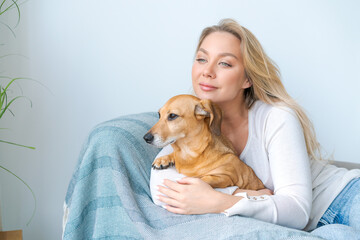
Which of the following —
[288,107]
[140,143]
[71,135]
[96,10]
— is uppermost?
[96,10]

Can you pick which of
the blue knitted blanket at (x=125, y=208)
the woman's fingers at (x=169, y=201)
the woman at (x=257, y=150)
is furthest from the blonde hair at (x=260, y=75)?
the woman's fingers at (x=169, y=201)

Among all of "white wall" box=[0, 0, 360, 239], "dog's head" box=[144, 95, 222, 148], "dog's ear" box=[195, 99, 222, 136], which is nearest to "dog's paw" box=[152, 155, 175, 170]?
"dog's head" box=[144, 95, 222, 148]

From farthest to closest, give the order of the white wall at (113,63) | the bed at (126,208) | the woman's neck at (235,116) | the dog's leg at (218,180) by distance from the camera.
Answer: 1. the white wall at (113,63)
2. the woman's neck at (235,116)
3. the dog's leg at (218,180)
4. the bed at (126,208)

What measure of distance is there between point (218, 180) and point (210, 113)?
0.30m

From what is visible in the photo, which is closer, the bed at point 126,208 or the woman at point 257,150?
the bed at point 126,208

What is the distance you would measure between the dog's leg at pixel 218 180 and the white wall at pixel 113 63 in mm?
1367

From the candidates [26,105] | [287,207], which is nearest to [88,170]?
[287,207]

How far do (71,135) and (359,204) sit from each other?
1.96m

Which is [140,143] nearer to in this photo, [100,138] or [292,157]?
[100,138]

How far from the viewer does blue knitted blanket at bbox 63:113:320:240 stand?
58.9 inches

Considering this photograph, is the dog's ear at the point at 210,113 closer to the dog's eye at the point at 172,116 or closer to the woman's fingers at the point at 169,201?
the dog's eye at the point at 172,116

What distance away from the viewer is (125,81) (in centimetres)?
296

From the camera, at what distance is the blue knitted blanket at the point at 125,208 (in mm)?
1495

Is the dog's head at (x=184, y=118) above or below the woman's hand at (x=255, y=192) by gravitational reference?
above
